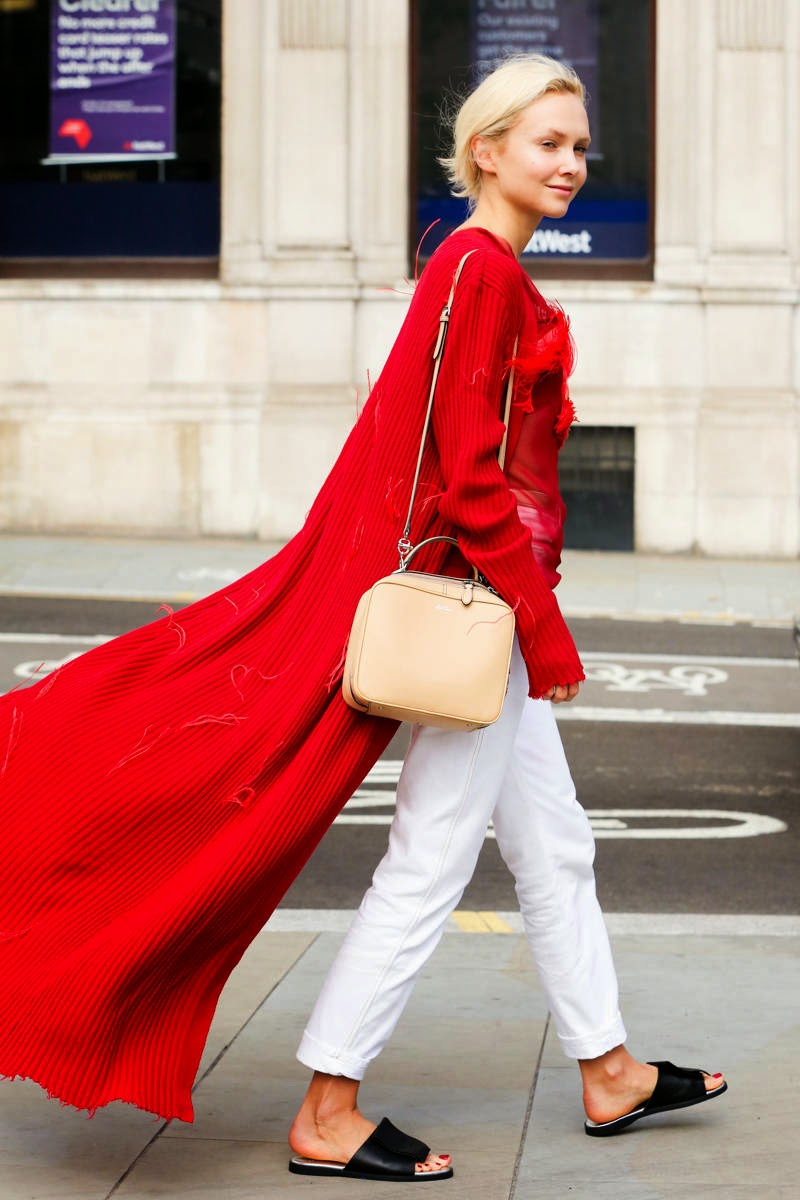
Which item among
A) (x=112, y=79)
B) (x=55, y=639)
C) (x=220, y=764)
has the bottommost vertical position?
(x=55, y=639)

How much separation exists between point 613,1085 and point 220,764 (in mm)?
1036

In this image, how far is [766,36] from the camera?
16.3 metres

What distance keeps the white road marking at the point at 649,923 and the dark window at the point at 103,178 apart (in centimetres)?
1275

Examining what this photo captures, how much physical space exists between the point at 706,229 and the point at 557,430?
44.1 ft

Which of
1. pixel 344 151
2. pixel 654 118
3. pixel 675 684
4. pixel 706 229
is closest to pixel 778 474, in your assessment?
pixel 706 229

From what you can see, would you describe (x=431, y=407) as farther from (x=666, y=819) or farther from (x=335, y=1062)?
(x=666, y=819)

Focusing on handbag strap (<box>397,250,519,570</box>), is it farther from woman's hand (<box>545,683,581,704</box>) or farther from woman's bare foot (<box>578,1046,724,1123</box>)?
woman's bare foot (<box>578,1046,724,1123</box>)

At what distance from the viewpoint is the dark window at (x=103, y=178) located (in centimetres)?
1741

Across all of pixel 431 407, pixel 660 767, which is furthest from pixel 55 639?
pixel 431 407

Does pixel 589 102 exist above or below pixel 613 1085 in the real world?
above

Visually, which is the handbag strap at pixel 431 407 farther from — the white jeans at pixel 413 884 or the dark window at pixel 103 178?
the dark window at pixel 103 178

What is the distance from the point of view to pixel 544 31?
56.1ft

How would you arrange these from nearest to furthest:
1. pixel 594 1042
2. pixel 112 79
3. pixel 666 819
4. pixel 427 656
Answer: pixel 427 656 < pixel 594 1042 < pixel 666 819 < pixel 112 79

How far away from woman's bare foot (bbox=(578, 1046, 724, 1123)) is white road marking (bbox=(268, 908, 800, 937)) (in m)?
1.53
